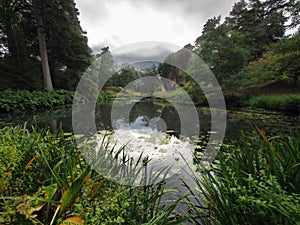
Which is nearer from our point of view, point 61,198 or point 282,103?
point 61,198

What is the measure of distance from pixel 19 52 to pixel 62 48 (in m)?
2.75

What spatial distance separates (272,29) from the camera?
12.6 metres

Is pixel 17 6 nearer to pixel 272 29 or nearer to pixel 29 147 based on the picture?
pixel 29 147

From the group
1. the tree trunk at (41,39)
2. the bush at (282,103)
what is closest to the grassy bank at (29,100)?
the tree trunk at (41,39)

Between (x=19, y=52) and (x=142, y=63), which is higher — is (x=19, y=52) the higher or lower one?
the higher one

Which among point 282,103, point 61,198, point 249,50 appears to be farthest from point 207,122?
point 249,50

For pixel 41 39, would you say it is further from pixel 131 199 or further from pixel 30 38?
pixel 131 199

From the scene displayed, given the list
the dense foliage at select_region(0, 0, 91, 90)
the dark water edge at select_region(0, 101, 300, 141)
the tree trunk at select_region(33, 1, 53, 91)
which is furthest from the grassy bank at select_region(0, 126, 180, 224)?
the tree trunk at select_region(33, 1, 53, 91)

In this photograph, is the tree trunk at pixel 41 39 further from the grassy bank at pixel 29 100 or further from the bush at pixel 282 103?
the bush at pixel 282 103

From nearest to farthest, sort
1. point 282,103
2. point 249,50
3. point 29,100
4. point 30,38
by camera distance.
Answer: point 282,103 < point 29,100 < point 249,50 < point 30,38

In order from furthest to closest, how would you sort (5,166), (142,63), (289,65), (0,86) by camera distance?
1. (0,86)
2. (289,65)
3. (142,63)
4. (5,166)

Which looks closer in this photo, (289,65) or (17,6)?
(289,65)

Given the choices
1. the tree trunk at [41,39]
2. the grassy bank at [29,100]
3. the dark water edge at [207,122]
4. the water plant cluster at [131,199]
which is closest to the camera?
the water plant cluster at [131,199]

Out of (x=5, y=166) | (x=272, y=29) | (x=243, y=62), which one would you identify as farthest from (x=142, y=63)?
(x=272, y=29)
